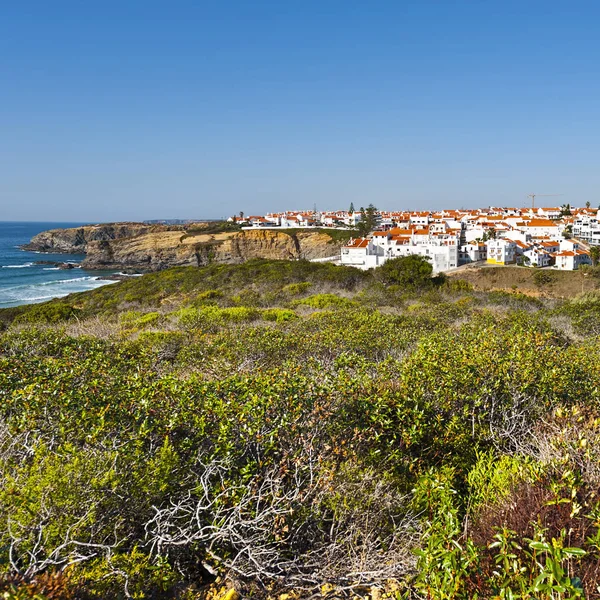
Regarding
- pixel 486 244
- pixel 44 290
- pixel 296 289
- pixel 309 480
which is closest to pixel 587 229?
pixel 486 244

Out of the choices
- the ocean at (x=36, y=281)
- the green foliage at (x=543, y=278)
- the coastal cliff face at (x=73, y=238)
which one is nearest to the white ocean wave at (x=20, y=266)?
the ocean at (x=36, y=281)

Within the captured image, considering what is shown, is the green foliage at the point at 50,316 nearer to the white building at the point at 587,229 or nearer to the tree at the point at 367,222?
the tree at the point at 367,222

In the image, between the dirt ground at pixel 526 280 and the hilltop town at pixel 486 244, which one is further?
the hilltop town at pixel 486 244

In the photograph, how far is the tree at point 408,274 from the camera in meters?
30.3

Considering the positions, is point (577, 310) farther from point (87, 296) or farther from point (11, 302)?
point (11, 302)

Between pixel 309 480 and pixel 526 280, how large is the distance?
164ft

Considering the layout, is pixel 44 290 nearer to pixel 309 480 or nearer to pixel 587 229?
pixel 309 480

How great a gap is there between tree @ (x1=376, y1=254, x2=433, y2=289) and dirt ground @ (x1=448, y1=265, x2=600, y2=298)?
1536cm

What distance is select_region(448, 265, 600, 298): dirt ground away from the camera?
141ft

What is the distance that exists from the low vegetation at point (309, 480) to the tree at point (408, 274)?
23.6 meters

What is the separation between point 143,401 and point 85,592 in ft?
6.35

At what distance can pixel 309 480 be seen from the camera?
4.00 m

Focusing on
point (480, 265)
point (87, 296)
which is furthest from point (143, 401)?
point (480, 265)

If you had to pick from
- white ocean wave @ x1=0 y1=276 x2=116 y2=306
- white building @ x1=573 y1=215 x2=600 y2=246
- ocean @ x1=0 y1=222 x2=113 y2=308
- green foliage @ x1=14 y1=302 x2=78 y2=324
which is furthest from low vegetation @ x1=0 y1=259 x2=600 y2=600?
white building @ x1=573 y1=215 x2=600 y2=246
